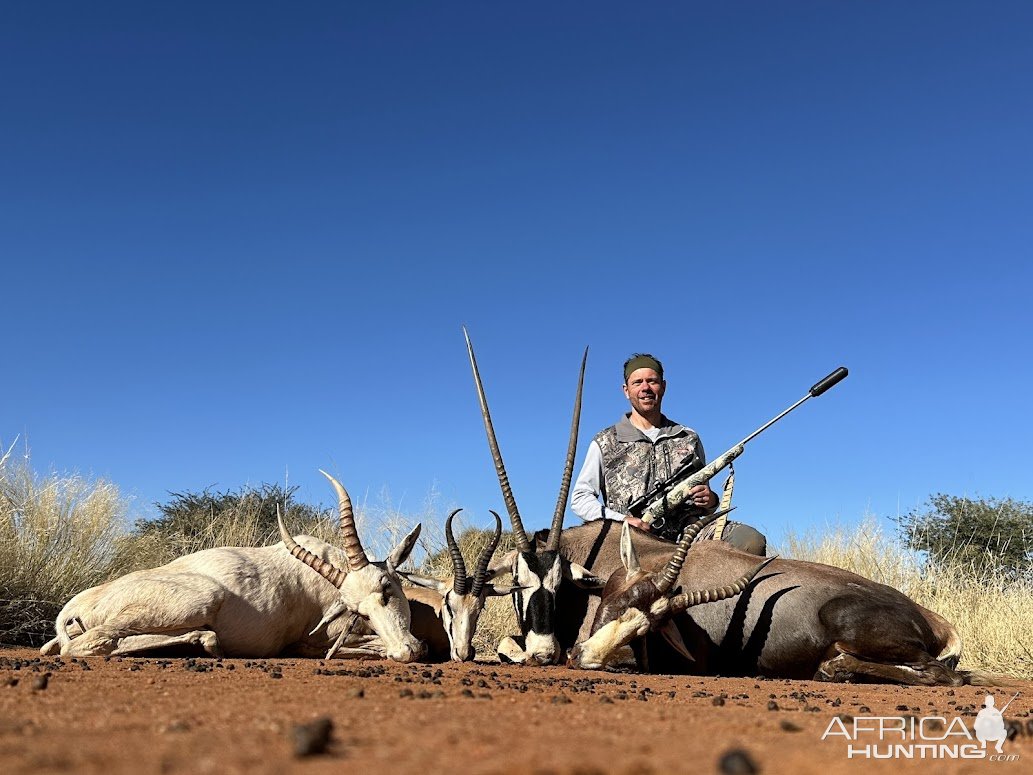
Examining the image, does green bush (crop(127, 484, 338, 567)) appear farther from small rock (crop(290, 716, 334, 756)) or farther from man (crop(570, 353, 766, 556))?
small rock (crop(290, 716, 334, 756))

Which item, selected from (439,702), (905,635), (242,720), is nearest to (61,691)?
(242,720)

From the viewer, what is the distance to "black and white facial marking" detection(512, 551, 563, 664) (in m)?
6.61

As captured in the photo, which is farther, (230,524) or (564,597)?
(230,524)

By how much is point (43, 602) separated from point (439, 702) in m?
6.99

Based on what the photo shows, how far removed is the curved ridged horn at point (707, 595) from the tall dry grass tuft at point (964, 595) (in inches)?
154

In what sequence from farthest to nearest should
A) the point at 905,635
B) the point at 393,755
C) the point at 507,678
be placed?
the point at 905,635 < the point at 507,678 < the point at 393,755

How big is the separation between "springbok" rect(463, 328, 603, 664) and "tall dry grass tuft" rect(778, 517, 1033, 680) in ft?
14.4

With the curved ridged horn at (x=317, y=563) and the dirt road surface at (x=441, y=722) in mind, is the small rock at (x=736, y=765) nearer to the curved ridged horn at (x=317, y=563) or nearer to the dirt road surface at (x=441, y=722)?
the dirt road surface at (x=441, y=722)

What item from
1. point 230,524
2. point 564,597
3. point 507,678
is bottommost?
point 507,678

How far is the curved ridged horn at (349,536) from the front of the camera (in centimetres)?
673

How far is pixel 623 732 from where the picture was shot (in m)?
3.19

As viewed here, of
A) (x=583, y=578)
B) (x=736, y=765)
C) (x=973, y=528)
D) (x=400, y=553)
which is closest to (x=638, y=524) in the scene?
(x=583, y=578)

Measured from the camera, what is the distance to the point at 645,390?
923cm

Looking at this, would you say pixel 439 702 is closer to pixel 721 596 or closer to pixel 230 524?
pixel 721 596
